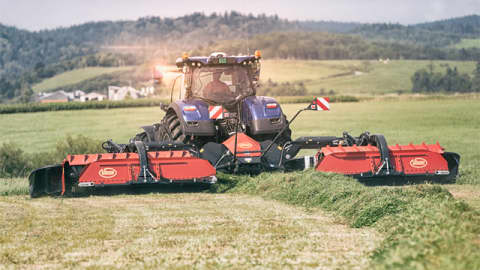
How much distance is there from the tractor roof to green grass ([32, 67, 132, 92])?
99.4 m

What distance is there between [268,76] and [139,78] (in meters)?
23.2

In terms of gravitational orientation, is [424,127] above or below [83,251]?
below

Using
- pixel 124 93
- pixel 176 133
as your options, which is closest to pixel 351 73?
pixel 124 93

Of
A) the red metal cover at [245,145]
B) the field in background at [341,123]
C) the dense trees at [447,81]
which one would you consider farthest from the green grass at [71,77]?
the red metal cover at [245,145]

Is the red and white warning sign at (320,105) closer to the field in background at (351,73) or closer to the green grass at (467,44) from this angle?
the field in background at (351,73)

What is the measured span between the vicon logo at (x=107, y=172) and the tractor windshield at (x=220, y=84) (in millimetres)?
2587

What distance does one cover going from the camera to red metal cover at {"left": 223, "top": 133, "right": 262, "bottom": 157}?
11477mm

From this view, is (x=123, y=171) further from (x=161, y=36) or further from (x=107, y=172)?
(x=161, y=36)

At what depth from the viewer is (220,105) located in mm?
12375

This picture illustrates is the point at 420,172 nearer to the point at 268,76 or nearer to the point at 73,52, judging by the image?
the point at 268,76

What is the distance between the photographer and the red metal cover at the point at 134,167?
35.3 feet

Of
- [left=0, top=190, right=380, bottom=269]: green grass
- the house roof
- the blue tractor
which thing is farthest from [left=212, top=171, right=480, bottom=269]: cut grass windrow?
the house roof

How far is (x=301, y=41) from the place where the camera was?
91.1 meters

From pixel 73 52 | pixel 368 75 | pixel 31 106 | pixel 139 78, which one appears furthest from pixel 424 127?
pixel 73 52
